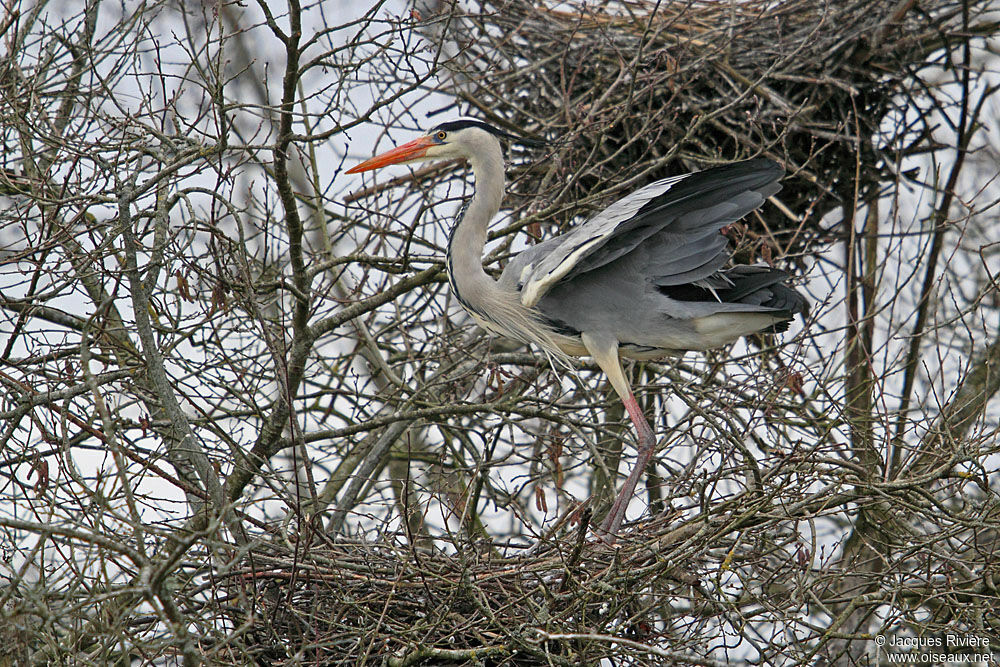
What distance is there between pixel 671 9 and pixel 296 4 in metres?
3.62

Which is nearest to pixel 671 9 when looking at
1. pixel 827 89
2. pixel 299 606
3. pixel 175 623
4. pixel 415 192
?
pixel 827 89

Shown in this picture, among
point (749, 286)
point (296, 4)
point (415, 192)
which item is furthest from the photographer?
point (415, 192)

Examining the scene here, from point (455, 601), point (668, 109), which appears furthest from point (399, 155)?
point (455, 601)

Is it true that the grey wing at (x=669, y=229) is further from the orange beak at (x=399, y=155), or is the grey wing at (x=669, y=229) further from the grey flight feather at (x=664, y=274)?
the orange beak at (x=399, y=155)

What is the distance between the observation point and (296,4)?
3.26m

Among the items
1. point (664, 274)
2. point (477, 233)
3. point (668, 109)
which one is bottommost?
point (664, 274)

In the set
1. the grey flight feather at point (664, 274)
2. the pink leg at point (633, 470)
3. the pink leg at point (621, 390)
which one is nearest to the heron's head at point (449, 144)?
the grey flight feather at point (664, 274)

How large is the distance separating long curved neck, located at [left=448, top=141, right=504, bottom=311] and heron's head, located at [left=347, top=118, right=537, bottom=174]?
3 cm

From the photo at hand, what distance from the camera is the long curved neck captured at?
459cm

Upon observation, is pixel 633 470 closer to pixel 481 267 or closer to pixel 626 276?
pixel 626 276

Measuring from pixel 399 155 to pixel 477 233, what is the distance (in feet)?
1.59

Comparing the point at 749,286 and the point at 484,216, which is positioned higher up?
the point at 484,216

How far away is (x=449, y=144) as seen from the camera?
15.4 feet

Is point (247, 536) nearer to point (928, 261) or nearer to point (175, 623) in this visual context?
point (175, 623)
